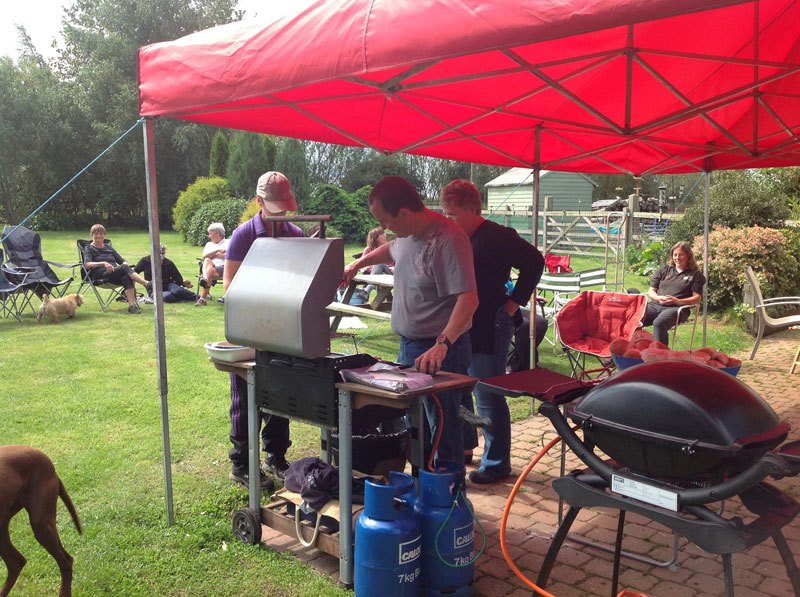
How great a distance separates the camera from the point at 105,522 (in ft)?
12.2

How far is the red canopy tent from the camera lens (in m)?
2.33

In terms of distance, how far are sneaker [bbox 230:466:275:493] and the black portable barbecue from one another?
2.28m

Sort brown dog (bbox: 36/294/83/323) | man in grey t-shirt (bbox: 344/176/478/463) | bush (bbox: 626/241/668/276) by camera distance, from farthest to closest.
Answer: bush (bbox: 626/241/668/276)
brown dog (bbox: 36/294/83/323)
man in grey t-shirt (bbox: 344/176/478/463)

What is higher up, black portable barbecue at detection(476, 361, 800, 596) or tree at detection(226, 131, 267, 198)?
tree at detection(226, 131, 267, 198)

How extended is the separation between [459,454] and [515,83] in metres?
2.40

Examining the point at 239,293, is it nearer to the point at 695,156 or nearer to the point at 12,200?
the point at 695,156

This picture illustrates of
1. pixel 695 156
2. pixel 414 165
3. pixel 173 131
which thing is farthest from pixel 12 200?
pixel 695 156

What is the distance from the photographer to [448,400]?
337cm

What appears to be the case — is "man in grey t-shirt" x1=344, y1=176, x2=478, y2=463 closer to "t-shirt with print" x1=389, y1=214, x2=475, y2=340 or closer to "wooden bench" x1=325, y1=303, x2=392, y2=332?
"t-shirt with print" x1=389, y1=214, x2=475, y2=340

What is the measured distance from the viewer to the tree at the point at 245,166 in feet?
91.1

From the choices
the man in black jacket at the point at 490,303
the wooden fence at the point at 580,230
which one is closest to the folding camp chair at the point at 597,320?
the man in black jacket at the point at 490,303

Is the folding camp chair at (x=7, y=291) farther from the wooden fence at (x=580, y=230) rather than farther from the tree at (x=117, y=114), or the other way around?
the tree at (x=117, y=114)

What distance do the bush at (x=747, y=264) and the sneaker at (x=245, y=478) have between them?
823cm

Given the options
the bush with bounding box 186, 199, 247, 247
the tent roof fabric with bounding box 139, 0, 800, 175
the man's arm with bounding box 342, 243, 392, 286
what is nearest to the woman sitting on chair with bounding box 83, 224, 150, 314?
the tent roof fabric with bounding box 139, 0, 800, 175
